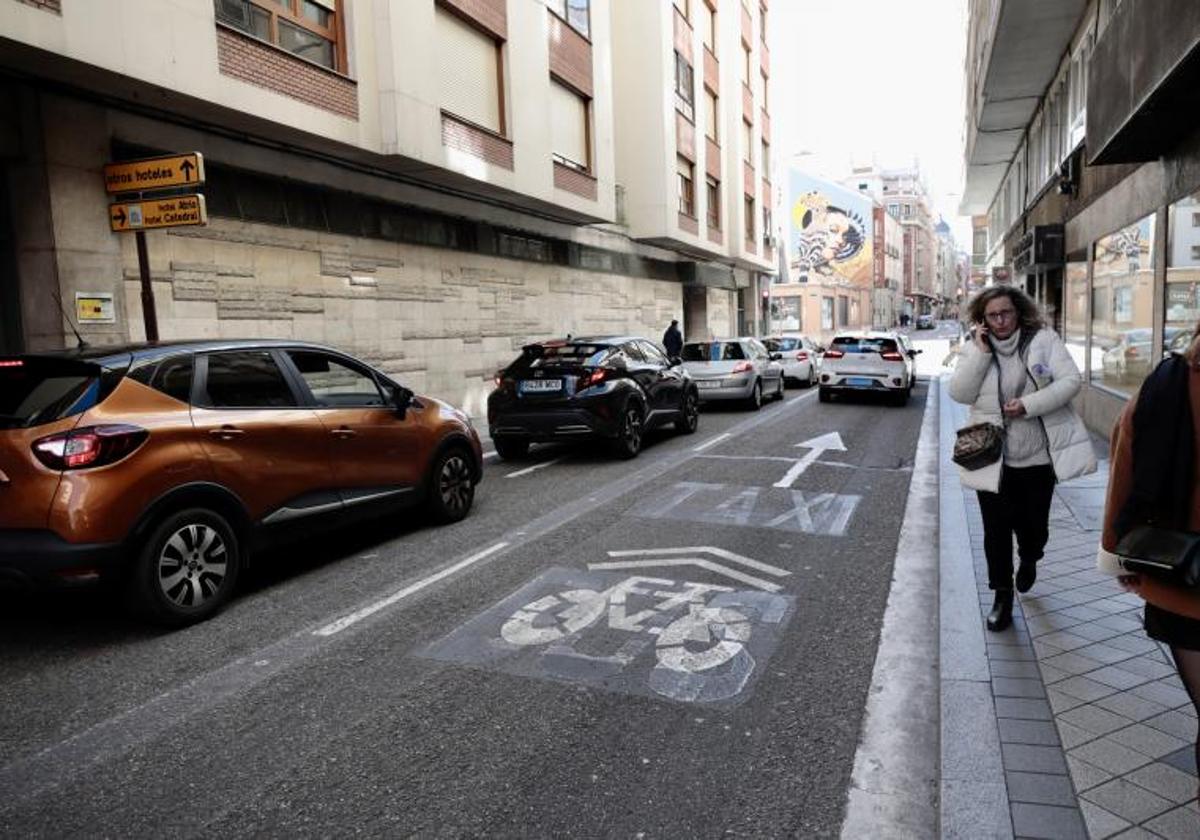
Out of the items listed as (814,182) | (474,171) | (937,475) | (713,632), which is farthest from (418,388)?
(814,182)

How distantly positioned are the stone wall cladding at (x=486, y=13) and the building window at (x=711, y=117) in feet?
46.9

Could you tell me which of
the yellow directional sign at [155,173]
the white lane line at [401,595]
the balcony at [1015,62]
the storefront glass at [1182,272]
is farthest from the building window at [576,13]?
the white lane line at [401,595]

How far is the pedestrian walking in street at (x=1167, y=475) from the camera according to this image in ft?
7.80

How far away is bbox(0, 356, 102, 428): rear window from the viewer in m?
4.59

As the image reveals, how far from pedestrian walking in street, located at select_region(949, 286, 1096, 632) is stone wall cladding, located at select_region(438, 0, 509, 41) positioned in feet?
42.8

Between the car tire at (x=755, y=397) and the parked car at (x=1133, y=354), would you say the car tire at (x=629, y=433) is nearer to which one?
the parked car at (x=1133, y=354)

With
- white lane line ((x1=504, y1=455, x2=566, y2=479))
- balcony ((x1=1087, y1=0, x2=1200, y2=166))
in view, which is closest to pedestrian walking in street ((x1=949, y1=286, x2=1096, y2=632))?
balcony ((x1=1087, y1=0, x2=1200, y2=166))

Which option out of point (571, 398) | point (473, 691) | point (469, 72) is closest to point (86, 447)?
point (473, 691)

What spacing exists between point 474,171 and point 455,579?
1084 cm

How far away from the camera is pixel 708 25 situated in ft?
99.5

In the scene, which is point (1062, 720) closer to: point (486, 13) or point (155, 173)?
point (155, 173)

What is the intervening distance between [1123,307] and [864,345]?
7156 millimetres

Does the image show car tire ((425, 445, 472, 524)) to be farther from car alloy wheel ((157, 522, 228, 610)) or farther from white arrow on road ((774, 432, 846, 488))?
white arrow on road ((774, 432, 846, 488))

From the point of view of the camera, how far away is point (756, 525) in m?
7.28
